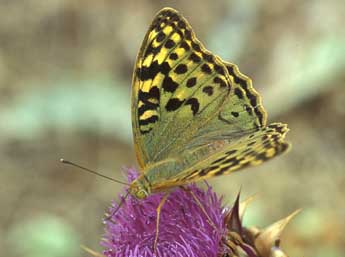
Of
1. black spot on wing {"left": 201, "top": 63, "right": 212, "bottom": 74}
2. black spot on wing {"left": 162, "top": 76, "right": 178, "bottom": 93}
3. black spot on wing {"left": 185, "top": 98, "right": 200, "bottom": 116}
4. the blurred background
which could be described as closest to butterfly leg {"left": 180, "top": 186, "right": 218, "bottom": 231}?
black spot on wing {"left": 185, "top": 98, "right": 200, "bottom": 116}

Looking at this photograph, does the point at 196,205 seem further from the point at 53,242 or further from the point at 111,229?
the point at 53,242

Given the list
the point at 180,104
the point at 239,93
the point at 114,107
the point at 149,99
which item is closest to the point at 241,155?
the point at 239,93

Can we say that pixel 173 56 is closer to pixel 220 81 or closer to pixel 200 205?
pixel 220 81

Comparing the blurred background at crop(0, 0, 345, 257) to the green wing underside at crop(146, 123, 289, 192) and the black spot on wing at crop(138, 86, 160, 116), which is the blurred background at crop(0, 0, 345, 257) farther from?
the green wing underside at crop(146, 123, 289, 192)

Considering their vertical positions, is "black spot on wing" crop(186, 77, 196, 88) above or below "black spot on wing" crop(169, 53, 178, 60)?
below

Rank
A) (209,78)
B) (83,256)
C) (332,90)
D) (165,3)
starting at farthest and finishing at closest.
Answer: (165,3), (332,90), (83,256), (209,78)

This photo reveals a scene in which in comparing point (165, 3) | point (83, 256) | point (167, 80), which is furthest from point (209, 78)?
point (165, 3)

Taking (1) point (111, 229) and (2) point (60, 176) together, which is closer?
(1) point (111, 229)
